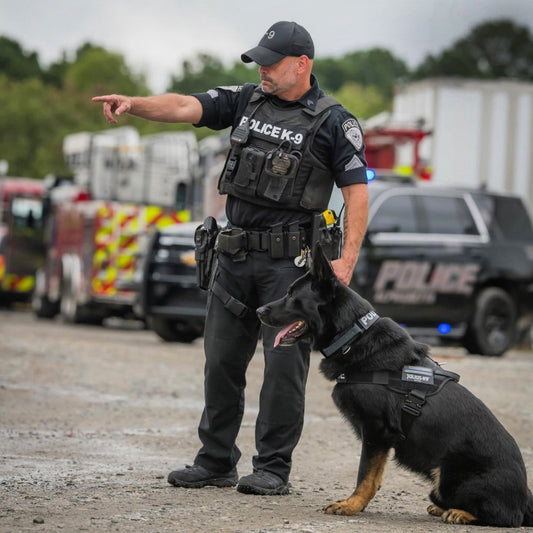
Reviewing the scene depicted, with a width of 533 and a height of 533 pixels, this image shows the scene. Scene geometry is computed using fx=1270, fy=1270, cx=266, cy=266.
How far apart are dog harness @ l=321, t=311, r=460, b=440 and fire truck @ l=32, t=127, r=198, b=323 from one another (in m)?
13.4

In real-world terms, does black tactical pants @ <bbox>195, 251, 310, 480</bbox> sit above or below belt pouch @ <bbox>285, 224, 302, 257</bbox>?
below

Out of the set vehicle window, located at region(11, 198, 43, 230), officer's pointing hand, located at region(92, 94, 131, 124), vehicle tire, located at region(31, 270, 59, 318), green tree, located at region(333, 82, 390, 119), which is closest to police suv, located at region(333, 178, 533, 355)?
officer's pointing hand, located at region(92, 94, 131, 124)

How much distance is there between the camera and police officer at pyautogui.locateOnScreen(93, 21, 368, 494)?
5910mm

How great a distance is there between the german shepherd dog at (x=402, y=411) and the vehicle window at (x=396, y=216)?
9020mm

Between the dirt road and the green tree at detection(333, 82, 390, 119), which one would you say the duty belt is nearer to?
the dirt road

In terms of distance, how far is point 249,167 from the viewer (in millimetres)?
5961

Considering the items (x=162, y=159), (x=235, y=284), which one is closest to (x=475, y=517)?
(x=235, y=284)

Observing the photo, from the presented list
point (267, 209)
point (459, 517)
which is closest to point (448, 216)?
point (267, 209)

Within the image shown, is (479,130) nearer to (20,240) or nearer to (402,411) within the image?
(20,240)

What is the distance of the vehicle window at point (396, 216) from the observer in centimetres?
1453

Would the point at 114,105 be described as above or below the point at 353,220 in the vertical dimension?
above

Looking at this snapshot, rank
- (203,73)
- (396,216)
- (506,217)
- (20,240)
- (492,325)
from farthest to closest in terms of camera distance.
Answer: (203,73) → (20,240) → (506,217) → (492,325) → (396,216)

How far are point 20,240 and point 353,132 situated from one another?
2166 cm

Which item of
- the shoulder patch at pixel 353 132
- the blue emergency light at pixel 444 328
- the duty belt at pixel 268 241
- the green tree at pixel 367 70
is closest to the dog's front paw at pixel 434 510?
the duty belt at pixel 268 241
